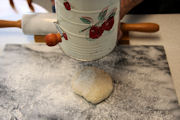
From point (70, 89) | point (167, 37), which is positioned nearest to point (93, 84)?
point (70, 89)

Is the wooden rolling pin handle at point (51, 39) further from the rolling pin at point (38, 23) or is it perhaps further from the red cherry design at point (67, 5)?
the rolling pin at point (38, 23)

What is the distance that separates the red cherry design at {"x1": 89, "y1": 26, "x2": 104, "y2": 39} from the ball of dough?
249 mm

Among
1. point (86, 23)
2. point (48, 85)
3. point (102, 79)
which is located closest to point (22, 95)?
point (48, 85)

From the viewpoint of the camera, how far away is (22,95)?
82 centimetres

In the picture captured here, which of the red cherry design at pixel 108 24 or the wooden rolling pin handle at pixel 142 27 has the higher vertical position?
the red cherry design at pixel 108 24

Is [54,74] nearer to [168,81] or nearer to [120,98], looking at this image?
[120,98]

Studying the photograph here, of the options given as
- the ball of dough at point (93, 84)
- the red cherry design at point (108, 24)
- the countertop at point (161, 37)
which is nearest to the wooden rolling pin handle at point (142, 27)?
the countertop at point (161, 37)

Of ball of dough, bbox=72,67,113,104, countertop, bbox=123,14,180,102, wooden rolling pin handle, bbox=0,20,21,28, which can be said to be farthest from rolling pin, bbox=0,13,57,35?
countertop, bbox=123,14,180,102

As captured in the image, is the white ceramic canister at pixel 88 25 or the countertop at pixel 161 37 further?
the countertop at pixel 161 37

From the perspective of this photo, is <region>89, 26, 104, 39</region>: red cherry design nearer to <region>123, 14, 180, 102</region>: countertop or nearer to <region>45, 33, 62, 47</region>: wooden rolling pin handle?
<region>45, 33, 62, 47</region>: wooden rolling pin handle

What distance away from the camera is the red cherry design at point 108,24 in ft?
1.98

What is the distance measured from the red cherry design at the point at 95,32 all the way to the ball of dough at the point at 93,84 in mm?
249

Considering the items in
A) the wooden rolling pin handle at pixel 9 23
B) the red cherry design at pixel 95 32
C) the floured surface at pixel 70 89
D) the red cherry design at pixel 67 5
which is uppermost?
the red cherry design at pixel 67 5

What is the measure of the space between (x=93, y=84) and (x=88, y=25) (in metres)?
0.29
